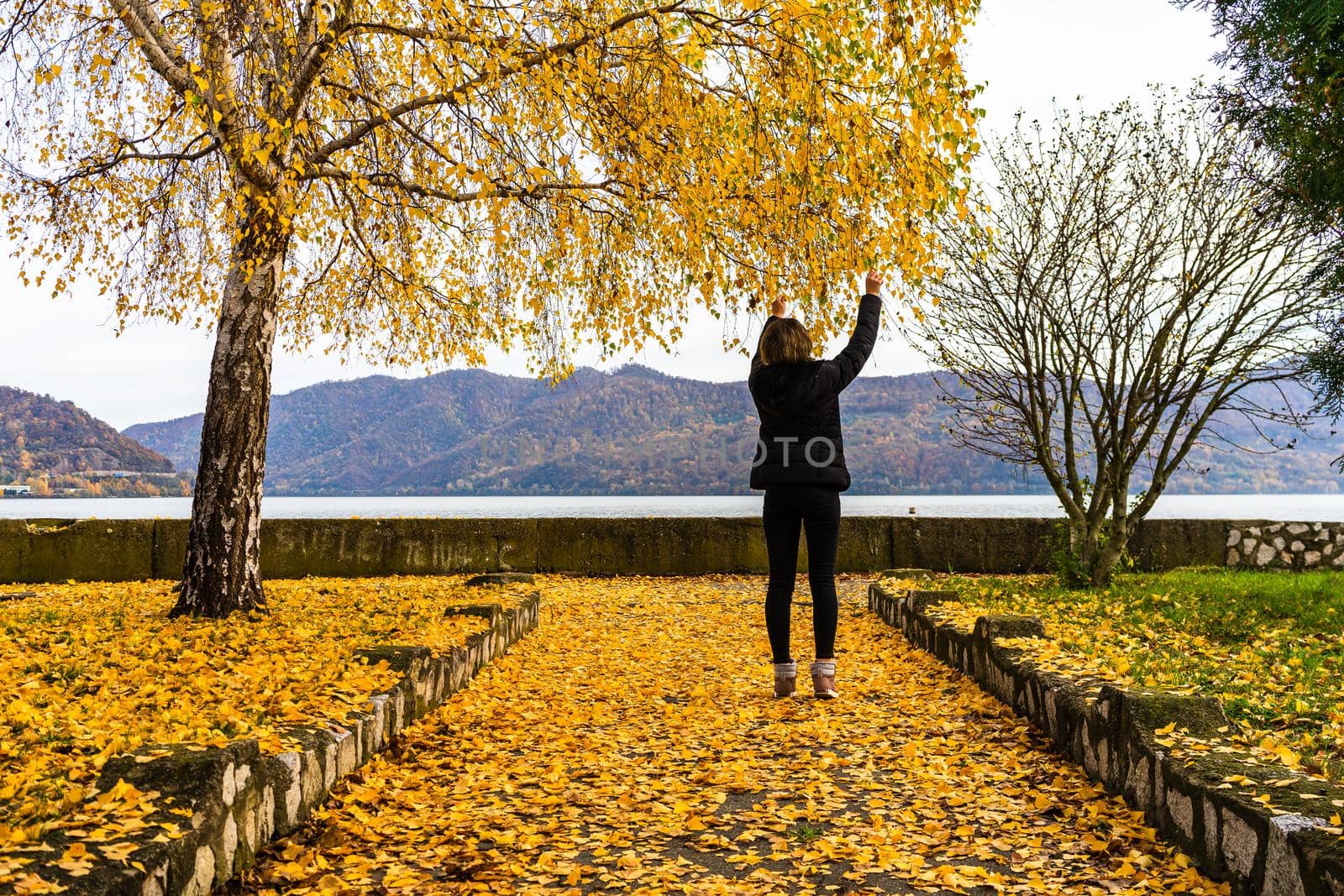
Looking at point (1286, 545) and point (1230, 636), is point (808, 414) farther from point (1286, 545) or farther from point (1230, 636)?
point (1286, 545)

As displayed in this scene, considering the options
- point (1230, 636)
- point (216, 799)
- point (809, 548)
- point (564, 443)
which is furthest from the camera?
point (564, 443)

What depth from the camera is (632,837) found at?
10.3 feet

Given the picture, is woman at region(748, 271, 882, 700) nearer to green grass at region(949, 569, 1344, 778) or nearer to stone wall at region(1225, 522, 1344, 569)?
green grass at region(949, 569, 1344, 778)

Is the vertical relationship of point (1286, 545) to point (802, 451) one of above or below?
below

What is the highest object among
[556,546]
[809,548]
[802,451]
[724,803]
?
[802,451]

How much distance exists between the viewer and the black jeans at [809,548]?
183 inches

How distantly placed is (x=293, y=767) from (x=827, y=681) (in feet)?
9.49

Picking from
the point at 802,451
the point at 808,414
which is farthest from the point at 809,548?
the point at 808,414

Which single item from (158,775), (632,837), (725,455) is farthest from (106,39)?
(725,455)

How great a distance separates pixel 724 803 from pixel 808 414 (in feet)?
Answer: 6.58

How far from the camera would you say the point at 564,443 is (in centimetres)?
6569

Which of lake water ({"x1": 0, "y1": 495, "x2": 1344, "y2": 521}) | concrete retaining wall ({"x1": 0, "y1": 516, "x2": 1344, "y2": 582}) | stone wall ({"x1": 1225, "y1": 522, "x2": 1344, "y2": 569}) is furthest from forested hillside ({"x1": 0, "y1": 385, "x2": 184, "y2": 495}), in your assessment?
stone wall ({"x1": 1225, "y1": 522, "x2": 1344, "y2": 569})

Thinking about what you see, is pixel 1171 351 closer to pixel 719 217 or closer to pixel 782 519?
pixel 719 217

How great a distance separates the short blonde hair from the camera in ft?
15.6
